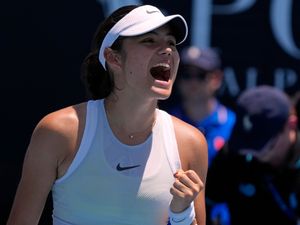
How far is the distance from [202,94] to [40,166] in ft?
7.64

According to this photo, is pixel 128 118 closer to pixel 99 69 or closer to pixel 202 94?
pixel 99 69

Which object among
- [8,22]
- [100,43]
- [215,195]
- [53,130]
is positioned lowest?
[215,195]

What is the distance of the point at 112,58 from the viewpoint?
2.99 metres

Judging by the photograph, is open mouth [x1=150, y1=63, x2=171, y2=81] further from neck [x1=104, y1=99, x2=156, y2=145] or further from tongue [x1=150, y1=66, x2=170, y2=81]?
neck [x1=104, y1=99, x2=156, y2=145]

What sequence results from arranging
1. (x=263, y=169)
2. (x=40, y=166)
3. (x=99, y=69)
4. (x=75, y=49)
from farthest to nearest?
(x=75, y=49)
(x=263, y=169)
(x=99, y=69)
(x=40, y=166)

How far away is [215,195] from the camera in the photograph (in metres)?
4.18

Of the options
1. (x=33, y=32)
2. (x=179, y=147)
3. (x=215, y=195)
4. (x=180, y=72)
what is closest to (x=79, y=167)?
(x=179, y=147)

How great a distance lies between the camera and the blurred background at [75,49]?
5453mm

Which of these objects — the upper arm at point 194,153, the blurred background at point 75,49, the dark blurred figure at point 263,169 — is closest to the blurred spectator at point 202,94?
the blurred background at point 75,49

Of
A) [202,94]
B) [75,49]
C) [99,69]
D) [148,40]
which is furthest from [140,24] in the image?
[75,49]

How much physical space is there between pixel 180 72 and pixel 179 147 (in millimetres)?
2202

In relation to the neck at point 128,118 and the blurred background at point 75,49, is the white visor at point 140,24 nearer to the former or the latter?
the neck at point 128,118

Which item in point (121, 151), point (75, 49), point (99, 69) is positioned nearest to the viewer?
point (121, 151)

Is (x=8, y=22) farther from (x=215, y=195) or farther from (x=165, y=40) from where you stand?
(x=165, y=40)
